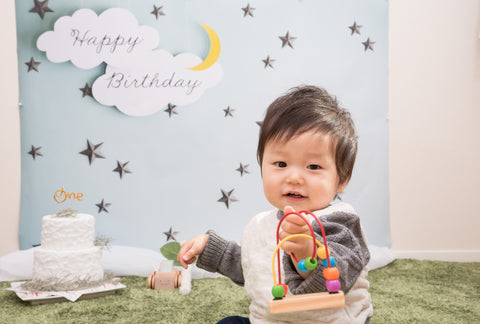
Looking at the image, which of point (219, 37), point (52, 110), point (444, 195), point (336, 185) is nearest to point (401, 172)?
point (444, 195)

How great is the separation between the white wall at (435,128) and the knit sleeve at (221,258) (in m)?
1.44

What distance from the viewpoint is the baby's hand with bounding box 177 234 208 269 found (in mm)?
823

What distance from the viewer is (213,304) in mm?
1409

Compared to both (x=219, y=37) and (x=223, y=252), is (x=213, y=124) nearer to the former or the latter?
(x=219, y=37)

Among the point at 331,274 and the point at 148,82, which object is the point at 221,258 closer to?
the point at 331,274

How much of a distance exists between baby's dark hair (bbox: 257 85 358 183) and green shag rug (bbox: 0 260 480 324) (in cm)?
70

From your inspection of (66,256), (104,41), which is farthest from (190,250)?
(104,41)

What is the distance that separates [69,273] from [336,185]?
106 centimetres

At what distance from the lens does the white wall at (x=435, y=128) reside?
2.12 meters

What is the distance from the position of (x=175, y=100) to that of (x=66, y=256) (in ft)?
2.73

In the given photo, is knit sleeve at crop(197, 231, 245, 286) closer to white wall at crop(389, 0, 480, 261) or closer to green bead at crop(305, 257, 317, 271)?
green bead at crop(305, 257, 317, 271)

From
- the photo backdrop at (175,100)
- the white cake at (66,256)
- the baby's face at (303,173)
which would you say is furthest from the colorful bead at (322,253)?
the photo backdrop at (175,100)

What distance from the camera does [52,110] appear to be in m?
1.86

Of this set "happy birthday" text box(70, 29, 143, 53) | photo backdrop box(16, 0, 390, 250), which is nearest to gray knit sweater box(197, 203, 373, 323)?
photo backdrop box(16, 0, 390, 250)
